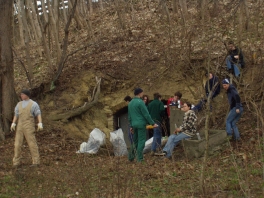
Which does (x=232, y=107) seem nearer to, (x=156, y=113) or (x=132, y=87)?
(x=156, y=113)

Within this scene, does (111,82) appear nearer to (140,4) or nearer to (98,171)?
(98,171)

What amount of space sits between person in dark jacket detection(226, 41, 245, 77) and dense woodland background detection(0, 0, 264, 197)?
10.8 inches

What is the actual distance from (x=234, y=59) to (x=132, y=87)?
5.40 meters

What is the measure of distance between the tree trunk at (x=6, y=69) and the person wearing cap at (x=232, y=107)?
6.98m

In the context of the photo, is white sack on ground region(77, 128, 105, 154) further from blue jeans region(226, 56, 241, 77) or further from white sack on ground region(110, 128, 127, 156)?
blue jeans region(226, 56, 241, 77)

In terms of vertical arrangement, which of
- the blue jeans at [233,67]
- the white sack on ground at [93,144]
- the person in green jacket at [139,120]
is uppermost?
the blue jeans at [233,67]

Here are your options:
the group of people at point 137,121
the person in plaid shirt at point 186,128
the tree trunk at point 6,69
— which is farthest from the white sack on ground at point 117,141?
the tree trunk at point 6,69

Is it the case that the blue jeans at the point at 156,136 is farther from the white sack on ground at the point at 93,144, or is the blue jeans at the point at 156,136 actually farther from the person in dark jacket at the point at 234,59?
the person in dark jacket at the point at 234,59

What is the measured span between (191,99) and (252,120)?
13.5ft

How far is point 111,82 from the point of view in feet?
Result: 55.3

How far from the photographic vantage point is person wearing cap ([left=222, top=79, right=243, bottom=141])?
33.4 ft

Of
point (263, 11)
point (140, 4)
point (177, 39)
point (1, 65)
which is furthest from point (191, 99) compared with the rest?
point (140, 4)

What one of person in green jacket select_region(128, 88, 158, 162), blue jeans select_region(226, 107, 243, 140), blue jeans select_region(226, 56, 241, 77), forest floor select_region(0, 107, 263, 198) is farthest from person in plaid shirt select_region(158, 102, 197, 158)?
blue jeans select_region(226, 56, 241, 77)

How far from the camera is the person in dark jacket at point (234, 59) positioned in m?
11.5
